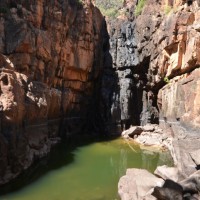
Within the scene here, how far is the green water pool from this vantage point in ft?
33.2

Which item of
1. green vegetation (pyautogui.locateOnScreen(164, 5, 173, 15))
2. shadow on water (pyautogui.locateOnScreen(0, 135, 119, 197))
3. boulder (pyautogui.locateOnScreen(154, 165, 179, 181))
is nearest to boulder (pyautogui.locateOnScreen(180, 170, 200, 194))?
boulder (pyautogui.locateOnScreen(154, 165, 179, 181))

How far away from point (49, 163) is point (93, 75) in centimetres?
1473

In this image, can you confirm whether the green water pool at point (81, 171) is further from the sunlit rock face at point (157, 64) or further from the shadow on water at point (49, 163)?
the sunlit rock face at point (157, 64)

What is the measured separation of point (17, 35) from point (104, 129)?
484 inches

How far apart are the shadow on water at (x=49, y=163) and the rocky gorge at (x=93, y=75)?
1.57ft

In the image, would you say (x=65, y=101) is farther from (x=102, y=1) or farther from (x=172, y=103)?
(x=102, y=1)

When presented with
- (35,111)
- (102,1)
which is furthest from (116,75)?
(102,1)

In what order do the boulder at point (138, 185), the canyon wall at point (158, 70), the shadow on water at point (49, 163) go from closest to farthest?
1. the boulder at point (138, 185)
2. the shadow on water at point (49, 163)
3. the canyon wall at point (158, 70)

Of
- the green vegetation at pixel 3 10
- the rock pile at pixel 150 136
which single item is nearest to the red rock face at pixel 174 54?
the rock pile at pixel 150 136

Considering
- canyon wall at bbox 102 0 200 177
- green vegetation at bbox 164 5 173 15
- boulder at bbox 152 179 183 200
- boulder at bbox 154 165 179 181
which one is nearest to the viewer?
boulder at bbox 152 179 183 200

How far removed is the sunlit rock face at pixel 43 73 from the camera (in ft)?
41.1

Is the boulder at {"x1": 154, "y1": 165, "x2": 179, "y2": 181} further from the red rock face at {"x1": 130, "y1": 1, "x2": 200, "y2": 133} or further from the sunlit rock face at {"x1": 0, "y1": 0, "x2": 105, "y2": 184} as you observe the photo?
the sunlit rock face at {"x1": 0, "y1": 0, "x2": 105, "y2": 184}

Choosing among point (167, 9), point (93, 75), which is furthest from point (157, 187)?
point (93, 75)

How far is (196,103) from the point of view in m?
14.5
